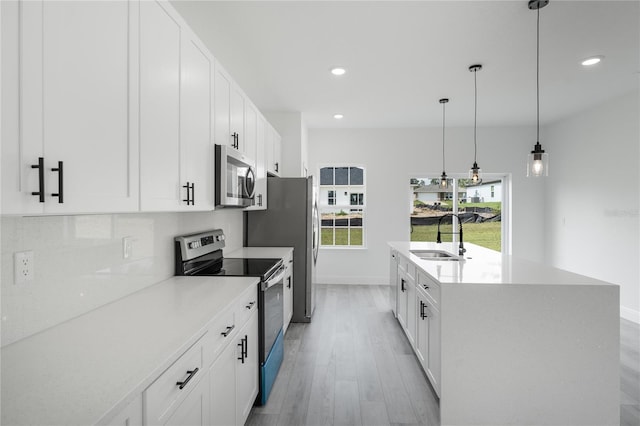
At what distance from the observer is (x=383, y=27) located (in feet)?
8.50

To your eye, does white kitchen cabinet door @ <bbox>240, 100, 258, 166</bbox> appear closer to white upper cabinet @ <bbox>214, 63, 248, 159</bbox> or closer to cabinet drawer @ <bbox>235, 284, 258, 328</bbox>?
white upper cabinet @ <bbox>214, 63, 248, 159</bbox>

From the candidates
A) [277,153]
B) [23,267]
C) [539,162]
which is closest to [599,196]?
[539,162]

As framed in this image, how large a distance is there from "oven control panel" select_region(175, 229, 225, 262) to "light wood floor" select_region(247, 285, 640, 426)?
3.80 ft

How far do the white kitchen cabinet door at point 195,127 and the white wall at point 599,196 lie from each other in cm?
489

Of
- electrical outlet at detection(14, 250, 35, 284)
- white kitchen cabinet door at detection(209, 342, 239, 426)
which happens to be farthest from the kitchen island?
electrical outlet at detection(14, 250, 35, 284)

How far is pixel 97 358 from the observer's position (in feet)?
3.49

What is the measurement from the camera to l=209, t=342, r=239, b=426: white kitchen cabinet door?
1.49 m

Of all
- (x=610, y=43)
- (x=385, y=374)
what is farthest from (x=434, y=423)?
(x=610, y=43)

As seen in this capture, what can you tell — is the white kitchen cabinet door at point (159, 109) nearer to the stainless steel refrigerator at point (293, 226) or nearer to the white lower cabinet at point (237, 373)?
the white lower cabinet at point (237, 373)

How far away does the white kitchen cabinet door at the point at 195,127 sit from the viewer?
5.98ft

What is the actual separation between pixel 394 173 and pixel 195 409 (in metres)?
5.15

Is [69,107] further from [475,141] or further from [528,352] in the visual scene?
[475,141]

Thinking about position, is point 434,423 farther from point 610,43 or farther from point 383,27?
point 610,43

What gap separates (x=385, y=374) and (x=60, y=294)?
7.57 feet
